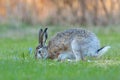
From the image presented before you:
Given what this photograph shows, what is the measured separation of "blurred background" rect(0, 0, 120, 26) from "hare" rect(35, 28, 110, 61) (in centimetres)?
1295

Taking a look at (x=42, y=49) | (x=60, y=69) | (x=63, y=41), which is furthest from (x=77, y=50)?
(x=60, y=69)

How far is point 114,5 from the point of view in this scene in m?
24.9

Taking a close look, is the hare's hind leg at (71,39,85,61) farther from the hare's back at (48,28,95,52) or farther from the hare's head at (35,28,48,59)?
the hare's head at (35,28,48,59)

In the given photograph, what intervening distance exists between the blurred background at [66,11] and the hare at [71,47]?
1295 centimetres

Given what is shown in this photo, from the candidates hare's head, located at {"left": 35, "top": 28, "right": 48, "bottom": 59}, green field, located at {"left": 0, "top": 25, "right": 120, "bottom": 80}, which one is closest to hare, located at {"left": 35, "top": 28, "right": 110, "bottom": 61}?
hare's head, located at {"left": 35, "top": 28, "right": 48, "bottom": 59}

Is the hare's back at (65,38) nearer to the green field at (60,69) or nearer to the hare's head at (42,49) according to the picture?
the hare's head at (42,49)

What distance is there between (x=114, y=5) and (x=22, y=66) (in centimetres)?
1547

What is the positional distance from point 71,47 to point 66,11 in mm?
14007

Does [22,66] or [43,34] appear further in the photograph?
[43,34]

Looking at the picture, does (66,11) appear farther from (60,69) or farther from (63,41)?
(60,69)

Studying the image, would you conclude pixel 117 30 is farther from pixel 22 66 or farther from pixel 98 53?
pixel 22 66

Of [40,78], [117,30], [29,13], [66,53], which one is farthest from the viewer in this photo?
[29,13]

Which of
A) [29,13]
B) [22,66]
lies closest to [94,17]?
[29,13]

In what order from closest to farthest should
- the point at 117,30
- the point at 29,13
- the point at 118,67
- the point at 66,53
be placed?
the point at 118,67, the point at 66,53, the point at 117,30, the point at 29,13
